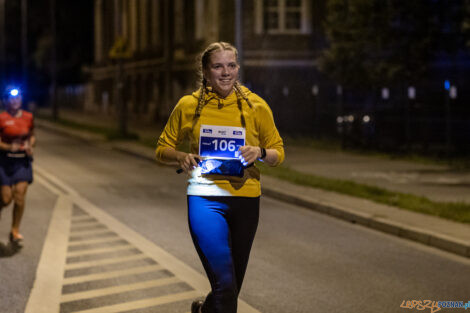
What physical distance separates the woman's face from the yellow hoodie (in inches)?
3.3

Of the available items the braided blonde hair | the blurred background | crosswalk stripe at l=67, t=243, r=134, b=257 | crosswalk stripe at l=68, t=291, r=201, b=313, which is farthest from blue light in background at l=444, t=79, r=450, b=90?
the braided blonde hair

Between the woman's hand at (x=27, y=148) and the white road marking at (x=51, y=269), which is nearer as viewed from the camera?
the white road marking at (x=51, y=269)

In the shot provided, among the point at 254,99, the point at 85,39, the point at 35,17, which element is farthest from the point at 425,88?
the point at 35,17

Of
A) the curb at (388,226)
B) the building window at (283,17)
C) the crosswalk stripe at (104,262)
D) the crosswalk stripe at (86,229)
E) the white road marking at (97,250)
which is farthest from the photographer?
the building window at (283,17)

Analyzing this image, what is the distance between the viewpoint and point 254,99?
4.54 m

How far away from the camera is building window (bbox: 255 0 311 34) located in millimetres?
33906

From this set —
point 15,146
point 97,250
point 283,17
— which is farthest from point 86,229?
point 283,17

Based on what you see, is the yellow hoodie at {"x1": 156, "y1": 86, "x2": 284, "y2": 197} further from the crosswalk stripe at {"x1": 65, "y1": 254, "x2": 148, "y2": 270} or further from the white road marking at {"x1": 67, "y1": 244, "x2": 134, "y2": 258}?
the white road marking at {"x1": 67, "y1": 244, "x2": 134, "y2": 258}

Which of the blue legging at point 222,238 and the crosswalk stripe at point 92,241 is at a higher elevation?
the blue legging at point 222,238

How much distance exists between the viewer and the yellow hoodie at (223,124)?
4.40m

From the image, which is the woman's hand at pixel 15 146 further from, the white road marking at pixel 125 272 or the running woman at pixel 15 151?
the white road marking at pixel 125 272

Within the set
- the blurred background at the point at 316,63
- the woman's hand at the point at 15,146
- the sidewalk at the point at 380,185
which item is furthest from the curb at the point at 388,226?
the woman's hand at the point at 15,146

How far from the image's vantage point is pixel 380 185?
14.3 meters

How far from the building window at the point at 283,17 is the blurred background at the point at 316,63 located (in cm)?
5
